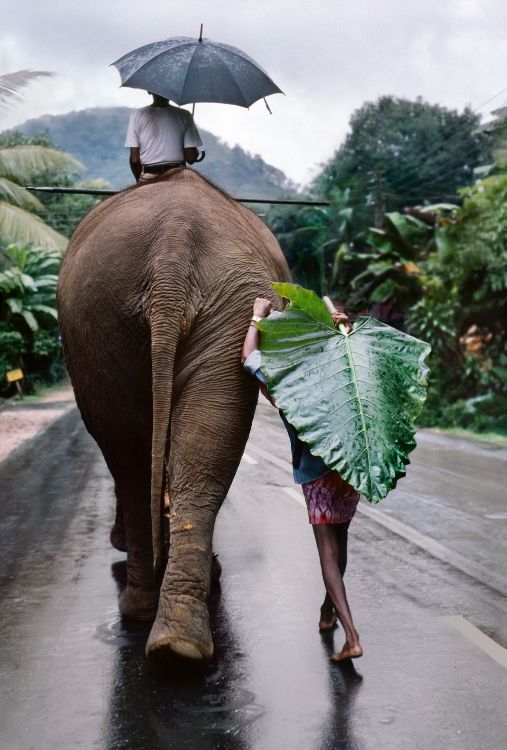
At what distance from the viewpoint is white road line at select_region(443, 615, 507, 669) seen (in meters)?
5.14

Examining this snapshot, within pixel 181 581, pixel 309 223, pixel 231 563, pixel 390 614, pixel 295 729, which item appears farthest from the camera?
pixel 309 223

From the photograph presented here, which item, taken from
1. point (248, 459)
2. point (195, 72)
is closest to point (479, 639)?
point (195, 72)

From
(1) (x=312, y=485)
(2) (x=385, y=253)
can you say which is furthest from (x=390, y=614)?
(2) (x=385, y=253)

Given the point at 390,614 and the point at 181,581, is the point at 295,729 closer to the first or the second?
the point at 181,581

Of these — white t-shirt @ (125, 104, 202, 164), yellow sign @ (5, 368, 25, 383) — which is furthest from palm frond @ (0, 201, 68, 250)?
white t-shirt @ (125, 104, 202, 164)

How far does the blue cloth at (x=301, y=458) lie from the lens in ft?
16.0

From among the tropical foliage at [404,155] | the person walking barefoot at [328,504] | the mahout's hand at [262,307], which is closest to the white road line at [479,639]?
the person walking barefoot at [328,504]

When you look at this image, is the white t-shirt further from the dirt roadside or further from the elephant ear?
the dirt roadside

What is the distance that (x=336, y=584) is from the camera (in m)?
4.97

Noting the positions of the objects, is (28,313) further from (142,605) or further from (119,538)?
(142,605)

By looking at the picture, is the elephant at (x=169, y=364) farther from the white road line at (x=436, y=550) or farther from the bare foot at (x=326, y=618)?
the white road line at (x=436, y=550)

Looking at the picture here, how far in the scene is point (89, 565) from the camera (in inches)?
297

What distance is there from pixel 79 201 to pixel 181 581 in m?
48.5

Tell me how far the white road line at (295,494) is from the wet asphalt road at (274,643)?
12.1 inches
